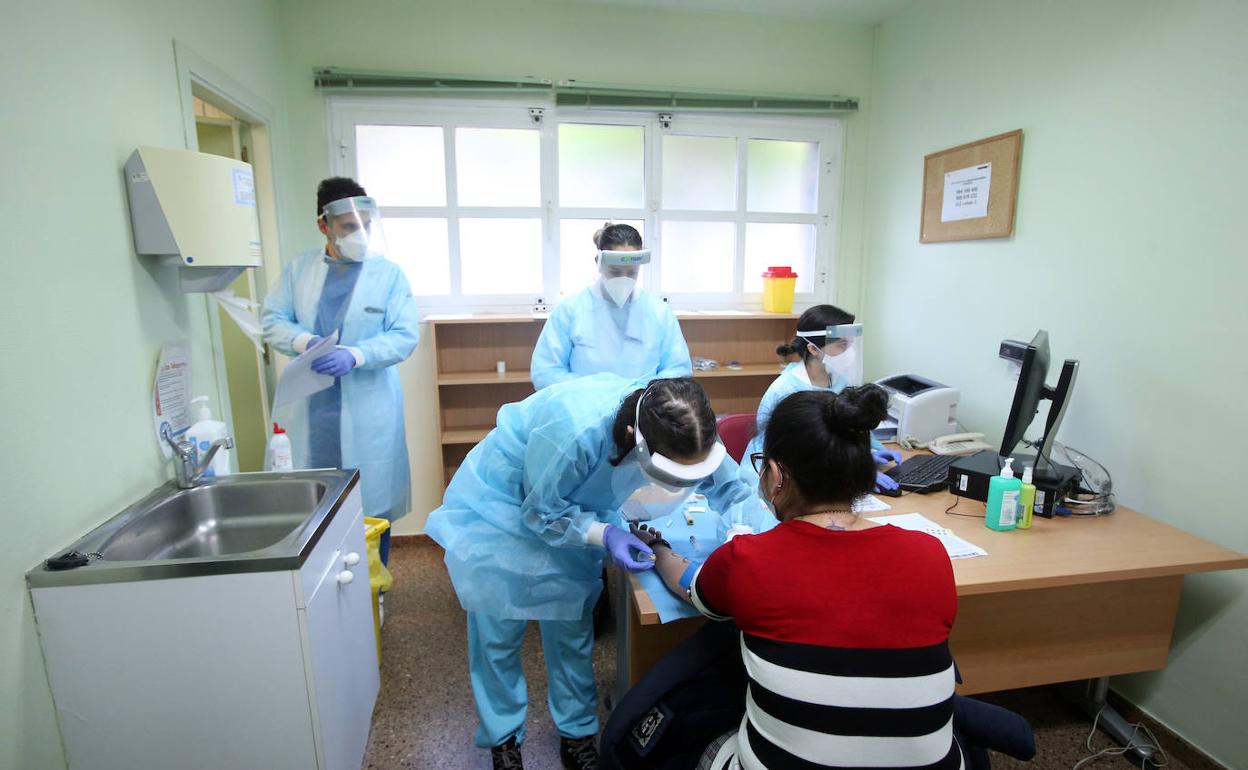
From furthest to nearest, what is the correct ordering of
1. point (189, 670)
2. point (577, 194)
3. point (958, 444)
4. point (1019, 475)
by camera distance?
point (577, 194), point (958, 444), point (1019, 475), point (189, 670)

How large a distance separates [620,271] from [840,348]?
90 centimetres

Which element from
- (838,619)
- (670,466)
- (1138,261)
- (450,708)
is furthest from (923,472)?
(450,708)

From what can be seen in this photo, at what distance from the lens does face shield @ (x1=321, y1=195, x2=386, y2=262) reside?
218 centimetres

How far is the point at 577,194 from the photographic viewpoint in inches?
129

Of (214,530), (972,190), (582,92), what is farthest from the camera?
(582,92)

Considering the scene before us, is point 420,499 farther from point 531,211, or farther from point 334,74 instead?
point 334,74

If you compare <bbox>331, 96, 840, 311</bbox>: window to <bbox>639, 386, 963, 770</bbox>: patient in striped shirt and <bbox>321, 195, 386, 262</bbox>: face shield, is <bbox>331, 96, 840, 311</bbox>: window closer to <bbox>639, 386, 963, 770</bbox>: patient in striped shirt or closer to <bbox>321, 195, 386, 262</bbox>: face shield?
<bbox>321, 195, 386, 262</bbox>: face shield

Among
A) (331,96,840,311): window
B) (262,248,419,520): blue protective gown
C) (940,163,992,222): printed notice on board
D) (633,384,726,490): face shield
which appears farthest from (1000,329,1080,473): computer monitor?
(262,248,419,520): blue protective gown

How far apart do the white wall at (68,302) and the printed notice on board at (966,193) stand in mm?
2968

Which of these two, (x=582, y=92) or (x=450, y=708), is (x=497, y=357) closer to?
(x=582, y=92)

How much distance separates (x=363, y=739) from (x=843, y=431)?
5.33 feet

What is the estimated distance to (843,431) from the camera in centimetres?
105

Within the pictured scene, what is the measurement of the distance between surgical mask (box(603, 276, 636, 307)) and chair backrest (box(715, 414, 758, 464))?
25.7 inches

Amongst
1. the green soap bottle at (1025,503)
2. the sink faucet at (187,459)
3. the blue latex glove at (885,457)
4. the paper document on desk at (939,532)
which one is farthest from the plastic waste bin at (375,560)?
the green soap bottle at (1025,503)
